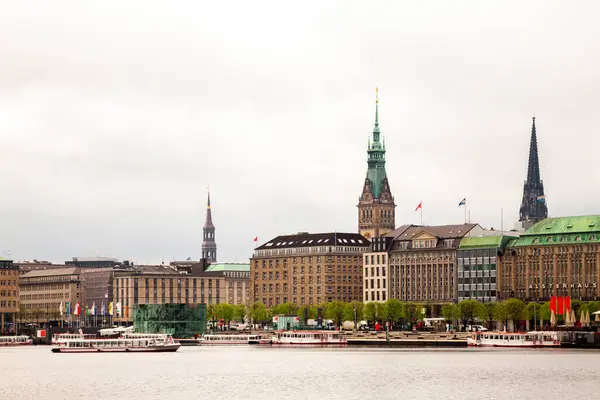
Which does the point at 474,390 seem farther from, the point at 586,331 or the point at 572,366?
the point at 586,331

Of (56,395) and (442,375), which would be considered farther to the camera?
(442,375)

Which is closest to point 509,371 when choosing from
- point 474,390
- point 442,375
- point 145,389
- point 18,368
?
point 442,375

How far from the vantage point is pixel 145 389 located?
127625 millimetres

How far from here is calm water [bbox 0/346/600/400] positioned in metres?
123

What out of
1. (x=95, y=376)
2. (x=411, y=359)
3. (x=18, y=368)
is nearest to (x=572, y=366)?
(x=411, y=359)

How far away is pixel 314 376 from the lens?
14362cm

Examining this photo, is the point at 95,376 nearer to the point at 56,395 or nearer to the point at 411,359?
the point at 56,395

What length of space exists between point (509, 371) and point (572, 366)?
9702mm

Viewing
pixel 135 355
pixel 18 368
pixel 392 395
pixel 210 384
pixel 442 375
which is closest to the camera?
pixel 392 395

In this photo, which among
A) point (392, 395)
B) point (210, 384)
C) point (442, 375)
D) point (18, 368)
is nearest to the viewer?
point (392, 395)

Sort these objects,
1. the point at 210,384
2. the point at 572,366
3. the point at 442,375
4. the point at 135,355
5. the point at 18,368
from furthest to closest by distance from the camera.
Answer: the point at 135,355 < the point at 18,368 < the point at 572,366 < the point at 442,375 < the point at 210,384

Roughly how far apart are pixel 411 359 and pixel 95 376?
41490mm

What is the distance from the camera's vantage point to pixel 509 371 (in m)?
147

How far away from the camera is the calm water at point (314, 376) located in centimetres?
12300
